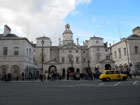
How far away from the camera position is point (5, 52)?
31.5 m

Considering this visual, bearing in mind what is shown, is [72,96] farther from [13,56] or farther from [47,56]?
[47,56]

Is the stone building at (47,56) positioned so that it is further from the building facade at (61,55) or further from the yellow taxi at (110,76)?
the yellow taxi at (110,76)

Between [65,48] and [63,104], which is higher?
[65,48]

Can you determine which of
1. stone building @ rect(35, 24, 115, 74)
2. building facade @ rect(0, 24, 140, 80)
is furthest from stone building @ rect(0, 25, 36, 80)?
stone building @ rect(35, 24, 115, 74)

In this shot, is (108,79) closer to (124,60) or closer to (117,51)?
(124,60)

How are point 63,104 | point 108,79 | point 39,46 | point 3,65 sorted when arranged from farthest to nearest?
point 39,46
point 3,65
point 108,79
point 63,104

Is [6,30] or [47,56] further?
[47,56]

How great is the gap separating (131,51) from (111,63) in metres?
8.27

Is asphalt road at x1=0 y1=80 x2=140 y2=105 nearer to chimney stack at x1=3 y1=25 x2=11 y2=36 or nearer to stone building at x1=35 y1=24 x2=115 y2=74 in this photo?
chimney stack at x1=3 y1=25 x2=11 y2=36

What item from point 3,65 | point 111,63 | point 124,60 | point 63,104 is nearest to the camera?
point 63,104

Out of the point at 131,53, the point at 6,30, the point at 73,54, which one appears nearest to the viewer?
the point at 6,30

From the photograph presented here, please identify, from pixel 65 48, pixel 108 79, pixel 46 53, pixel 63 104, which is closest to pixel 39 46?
pixel 46 53

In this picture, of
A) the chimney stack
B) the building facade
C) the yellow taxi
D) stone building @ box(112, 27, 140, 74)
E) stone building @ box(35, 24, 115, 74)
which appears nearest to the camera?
the yellow taxi

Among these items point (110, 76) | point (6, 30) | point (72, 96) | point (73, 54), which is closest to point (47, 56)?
point (73, 54)
